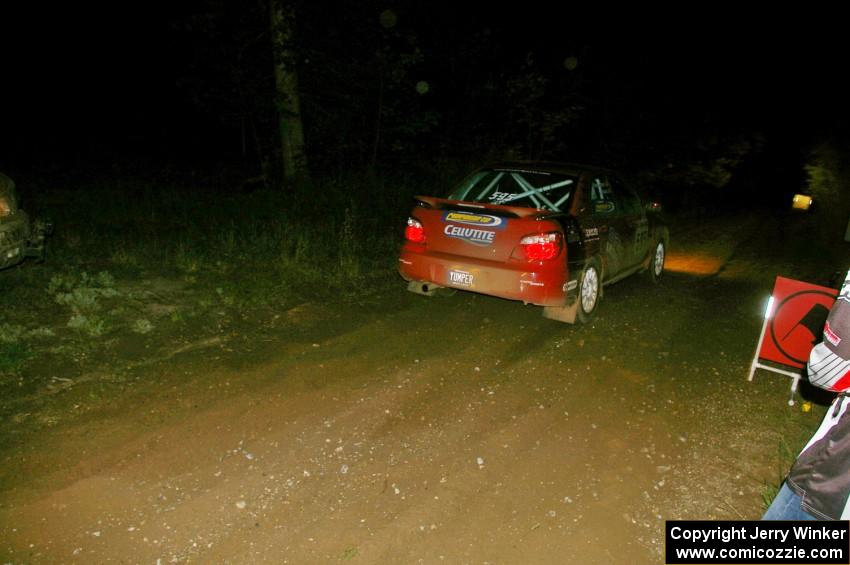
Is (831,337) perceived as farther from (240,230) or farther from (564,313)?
(240,230)

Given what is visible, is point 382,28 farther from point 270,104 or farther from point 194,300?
point 194,300

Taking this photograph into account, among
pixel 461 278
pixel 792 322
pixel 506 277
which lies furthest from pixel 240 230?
pixel 792 322

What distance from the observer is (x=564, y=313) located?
6.43 metres

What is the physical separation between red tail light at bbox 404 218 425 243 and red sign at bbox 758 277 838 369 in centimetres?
335

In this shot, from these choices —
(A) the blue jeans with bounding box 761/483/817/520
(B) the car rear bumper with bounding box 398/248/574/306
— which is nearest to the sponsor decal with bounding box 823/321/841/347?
(A) the blue jeans with bounding box 761/483/817/520

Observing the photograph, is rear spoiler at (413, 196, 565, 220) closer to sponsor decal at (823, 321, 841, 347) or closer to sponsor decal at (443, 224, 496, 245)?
sponsor decal at (443, 224, 496, 245)

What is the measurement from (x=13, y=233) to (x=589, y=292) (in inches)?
236

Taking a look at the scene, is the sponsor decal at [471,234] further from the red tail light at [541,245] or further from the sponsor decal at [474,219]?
the red tail light at [541,245]

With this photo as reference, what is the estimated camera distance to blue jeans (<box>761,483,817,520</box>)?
2377mm

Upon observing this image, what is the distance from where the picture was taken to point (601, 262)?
22.5ft

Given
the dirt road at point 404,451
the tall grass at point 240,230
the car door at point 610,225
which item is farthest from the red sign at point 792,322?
the tall grass at point 240,230

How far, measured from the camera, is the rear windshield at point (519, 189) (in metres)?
6.48

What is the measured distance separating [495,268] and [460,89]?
476 inches

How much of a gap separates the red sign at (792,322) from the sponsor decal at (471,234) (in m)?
2.56
